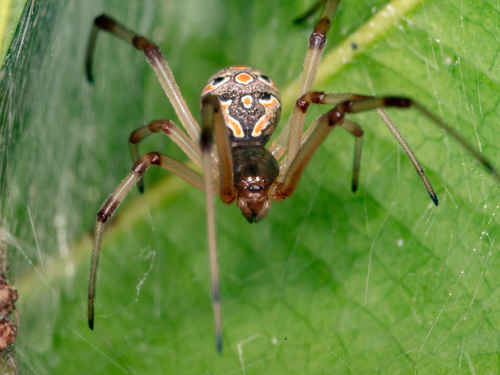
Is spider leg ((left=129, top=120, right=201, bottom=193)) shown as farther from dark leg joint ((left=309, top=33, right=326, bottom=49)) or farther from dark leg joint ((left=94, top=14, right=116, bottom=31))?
dark leg joint ((left=309, top=33, right=326, bottom=49))

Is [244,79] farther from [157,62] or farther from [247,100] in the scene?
[157,62]

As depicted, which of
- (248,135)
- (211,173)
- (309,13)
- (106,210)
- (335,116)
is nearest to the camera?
(211,173)

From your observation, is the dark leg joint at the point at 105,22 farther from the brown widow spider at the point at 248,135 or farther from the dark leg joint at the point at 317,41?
the dark leg joint at the point at 317,41

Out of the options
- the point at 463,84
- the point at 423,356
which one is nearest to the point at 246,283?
the point at 423,356

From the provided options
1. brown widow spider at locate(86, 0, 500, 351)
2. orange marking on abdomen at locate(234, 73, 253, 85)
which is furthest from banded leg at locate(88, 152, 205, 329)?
orange marking on abdomen at locate(234, 73, 253, 85)

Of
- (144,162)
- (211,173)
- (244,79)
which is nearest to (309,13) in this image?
(244,79)

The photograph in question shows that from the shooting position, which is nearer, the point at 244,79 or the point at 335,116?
the point at 335,116

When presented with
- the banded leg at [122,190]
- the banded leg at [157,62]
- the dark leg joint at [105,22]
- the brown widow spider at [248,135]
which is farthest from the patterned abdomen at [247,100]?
the dark leg joint at [105,22]
